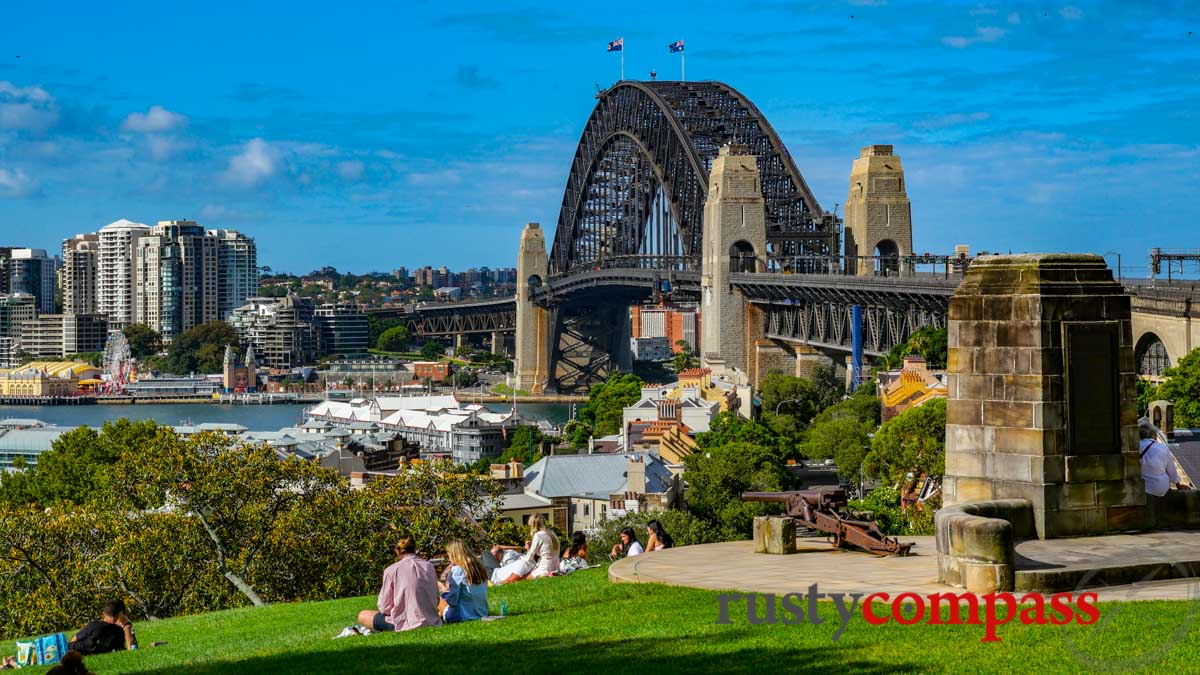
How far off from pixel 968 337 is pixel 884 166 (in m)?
76.6

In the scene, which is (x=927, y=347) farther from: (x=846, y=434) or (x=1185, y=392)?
(x=1185, y=392)

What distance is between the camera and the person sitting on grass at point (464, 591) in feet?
48.8

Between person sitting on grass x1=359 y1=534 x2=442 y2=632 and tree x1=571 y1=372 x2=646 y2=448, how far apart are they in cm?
7022

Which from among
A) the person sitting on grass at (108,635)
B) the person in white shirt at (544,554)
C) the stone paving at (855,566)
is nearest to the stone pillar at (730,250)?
the person in white shirt at (544,554)

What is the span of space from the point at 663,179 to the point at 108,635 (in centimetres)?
10493

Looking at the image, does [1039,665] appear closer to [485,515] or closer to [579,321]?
[485,515]

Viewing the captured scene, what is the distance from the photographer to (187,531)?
2680 cm

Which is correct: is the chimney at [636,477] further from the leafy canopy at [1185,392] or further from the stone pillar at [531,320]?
the stone pillar at [531,320]

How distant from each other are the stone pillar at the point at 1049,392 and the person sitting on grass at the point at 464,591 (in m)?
4.35

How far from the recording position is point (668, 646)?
12.4m

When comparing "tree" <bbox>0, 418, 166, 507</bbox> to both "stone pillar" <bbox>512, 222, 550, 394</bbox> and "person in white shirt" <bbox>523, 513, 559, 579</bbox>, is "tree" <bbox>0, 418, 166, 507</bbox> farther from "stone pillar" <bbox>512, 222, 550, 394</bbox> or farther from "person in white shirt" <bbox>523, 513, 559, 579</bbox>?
"stone pillar" <bbox>512, 222, 550, 394</bbox>

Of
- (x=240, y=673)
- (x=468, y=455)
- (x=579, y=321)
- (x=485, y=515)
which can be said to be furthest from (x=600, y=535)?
(x=579, y=321)

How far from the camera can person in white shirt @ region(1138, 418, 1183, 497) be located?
16359mm

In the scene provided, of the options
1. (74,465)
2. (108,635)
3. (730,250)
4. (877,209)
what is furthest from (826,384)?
(108,635)
